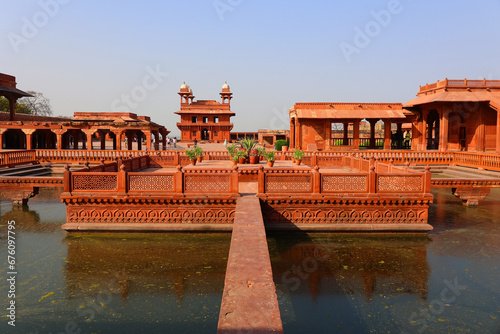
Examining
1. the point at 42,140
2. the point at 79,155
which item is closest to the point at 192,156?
the point at 79,155

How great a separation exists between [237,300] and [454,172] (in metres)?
20.5

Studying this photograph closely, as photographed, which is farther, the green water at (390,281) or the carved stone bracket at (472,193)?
the carved stone bracket at (472,193)

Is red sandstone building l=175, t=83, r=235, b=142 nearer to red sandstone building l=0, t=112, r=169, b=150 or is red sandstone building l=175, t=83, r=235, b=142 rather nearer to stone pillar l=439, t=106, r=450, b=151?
red sandstone building l=0, t=112, r=169, b=150

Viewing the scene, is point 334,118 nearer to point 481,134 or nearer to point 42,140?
point 481,134

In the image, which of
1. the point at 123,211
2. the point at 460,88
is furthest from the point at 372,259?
→ the point at 460,88

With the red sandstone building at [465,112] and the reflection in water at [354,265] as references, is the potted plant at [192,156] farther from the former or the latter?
the red sandstone building at [465,112]

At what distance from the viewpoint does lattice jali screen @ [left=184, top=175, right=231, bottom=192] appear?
30.7ft

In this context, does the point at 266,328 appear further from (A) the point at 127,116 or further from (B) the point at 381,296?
(A) the point at 127,116

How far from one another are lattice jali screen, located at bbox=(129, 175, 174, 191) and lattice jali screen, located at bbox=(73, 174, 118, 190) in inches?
19.6

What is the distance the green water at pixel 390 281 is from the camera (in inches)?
204

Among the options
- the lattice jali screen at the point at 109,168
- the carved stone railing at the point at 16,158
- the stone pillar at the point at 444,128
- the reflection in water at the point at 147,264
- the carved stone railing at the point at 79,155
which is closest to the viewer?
the reflection in water at the point at 147,264

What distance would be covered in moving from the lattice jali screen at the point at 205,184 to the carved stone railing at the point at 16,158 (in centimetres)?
1318

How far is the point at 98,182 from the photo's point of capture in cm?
945

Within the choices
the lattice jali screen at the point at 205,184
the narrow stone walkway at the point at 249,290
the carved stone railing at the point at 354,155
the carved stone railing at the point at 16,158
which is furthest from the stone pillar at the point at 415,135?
the carved stone railing at the point at 16,158
